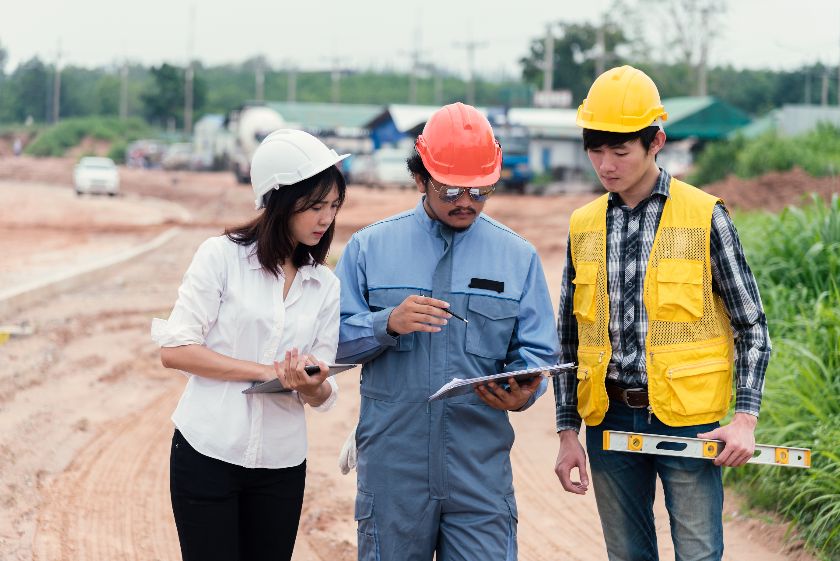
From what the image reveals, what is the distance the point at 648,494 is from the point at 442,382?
858mm

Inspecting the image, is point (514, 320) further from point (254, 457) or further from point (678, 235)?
point (254, 457)

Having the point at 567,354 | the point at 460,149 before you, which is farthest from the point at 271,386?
the point at 567,354

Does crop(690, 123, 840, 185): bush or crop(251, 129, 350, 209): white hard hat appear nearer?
crop(251, 129, 350, 209): white hard hat

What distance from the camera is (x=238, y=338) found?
358 centimetres

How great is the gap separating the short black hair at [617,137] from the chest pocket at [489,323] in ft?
1.99

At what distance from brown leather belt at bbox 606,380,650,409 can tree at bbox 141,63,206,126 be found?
93.3 metres

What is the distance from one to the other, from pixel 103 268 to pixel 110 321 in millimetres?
4621

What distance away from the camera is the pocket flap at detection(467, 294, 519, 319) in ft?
12.0

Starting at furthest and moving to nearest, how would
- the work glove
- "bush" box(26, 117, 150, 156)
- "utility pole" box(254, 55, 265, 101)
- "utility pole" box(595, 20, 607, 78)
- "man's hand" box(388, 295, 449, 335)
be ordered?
"utility pole" box(254, 55, 265, 101)
"bush" box(26, 117, 150, 156)
"utility pole" box(595, 20, 607, 78)
the work glove
"man's hand" box(388, 295, 449, 335)

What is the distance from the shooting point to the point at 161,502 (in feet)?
22.5

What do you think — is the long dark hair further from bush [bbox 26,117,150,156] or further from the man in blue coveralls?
bush [bbox 26,117,150,156]

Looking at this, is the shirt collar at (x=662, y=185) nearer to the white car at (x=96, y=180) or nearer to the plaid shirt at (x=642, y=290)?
the plaid shirt at (x=642, y=290)

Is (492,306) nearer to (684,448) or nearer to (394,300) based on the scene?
(394,300)

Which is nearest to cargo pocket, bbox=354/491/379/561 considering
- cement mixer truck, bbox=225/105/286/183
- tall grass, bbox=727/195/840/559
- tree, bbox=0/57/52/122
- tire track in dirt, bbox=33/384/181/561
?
tire track in dirt, bbox=33/384/181/561
